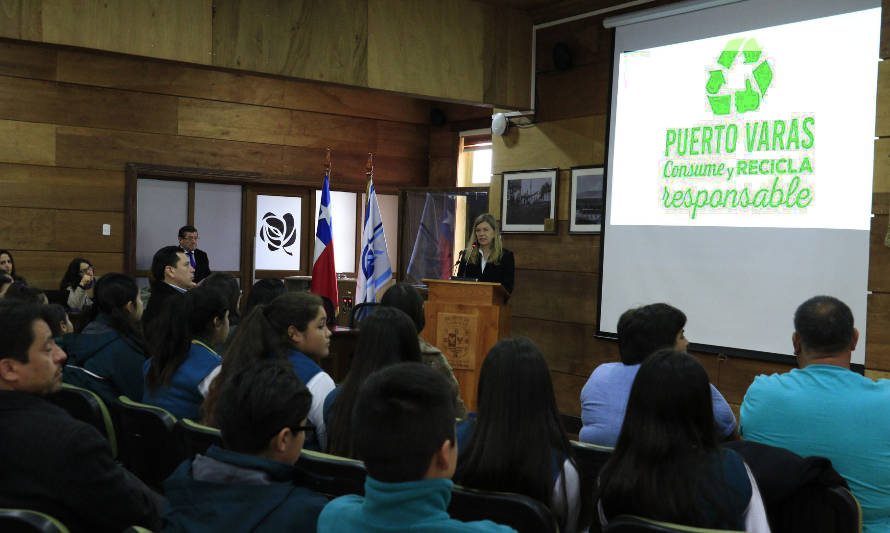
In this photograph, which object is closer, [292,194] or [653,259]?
[653,259]

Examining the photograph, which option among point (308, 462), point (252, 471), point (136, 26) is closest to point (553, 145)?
point (136, 26)

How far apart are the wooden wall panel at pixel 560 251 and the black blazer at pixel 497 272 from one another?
26.6 inches

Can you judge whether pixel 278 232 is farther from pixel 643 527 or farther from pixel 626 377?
pixel 643 527

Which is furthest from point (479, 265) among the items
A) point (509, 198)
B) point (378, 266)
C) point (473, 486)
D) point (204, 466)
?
point (204, 466)

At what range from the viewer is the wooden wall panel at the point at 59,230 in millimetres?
6855

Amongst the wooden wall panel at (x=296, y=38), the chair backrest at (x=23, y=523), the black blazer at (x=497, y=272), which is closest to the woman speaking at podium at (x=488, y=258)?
the black blazer at (x=497, y=272)

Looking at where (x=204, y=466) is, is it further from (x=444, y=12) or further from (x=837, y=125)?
(x=444, y=12)

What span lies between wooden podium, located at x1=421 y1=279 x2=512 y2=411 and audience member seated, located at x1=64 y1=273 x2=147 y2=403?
7.96 feet

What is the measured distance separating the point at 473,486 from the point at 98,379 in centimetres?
186

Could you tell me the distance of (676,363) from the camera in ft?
5.35

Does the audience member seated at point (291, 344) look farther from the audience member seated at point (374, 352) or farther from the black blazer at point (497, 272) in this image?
the black blazer at point (497, 272)

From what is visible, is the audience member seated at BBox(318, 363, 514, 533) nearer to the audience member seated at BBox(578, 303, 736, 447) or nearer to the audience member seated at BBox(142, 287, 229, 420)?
the audience member seated at BBox(578, 303, 736, 447)

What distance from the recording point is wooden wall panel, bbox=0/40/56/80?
680 cm

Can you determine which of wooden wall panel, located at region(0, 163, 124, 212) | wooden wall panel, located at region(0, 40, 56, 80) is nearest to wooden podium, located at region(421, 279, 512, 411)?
wooden wall panel, located at region(0, 163, 124, 212)
